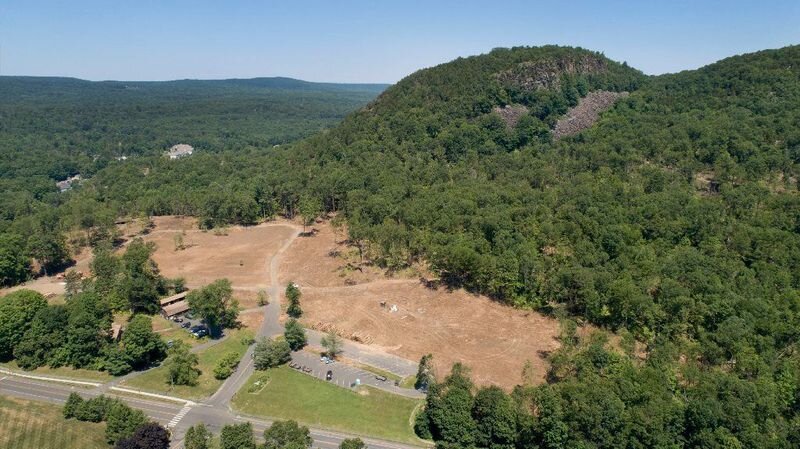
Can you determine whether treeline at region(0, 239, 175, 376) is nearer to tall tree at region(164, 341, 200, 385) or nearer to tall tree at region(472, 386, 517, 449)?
tall tree at region(164, 341, 200, 385)

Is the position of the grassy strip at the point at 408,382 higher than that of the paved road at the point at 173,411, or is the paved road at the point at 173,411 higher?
the grassy strip at the point at 408,382

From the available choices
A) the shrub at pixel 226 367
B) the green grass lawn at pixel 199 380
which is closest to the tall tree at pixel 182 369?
the green grass lawn at pixel 199 380

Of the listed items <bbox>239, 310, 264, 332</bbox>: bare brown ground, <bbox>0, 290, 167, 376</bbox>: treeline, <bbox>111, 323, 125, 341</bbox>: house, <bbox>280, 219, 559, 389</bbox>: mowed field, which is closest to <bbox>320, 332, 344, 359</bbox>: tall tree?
<bbox>280, 219, 559, 389</bbox>: mowed field

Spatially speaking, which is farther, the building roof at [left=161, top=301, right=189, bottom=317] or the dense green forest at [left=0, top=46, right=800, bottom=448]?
the building roof at [left=161, top=301, right=189, bottom=317]

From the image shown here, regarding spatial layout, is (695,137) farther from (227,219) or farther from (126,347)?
(126,347)

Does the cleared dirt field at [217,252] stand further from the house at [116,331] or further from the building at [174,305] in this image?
the house at [116,331]

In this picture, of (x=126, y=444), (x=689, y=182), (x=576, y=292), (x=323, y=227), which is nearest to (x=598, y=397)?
(x=576, y=292)
